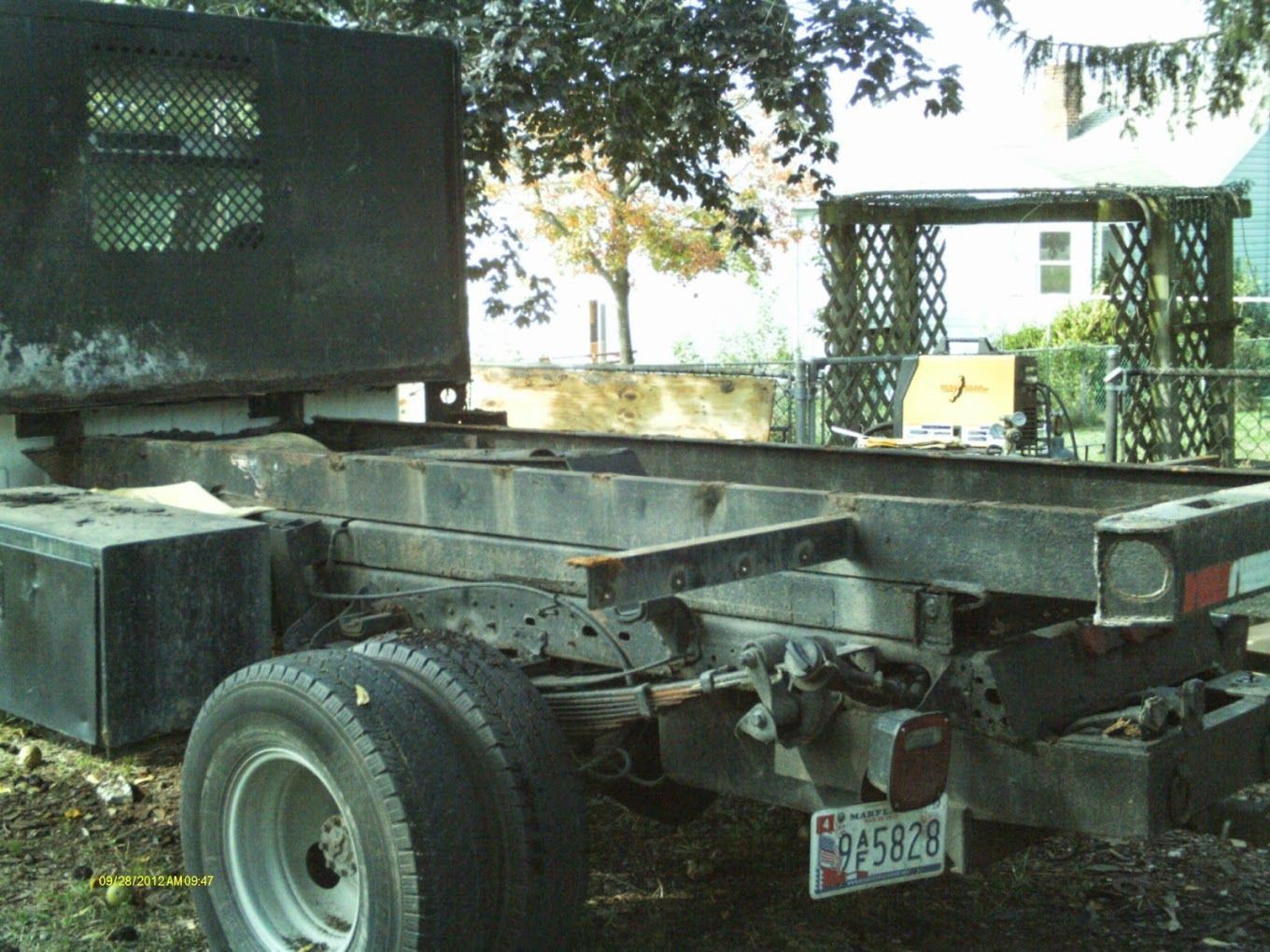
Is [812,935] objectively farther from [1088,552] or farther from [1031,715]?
[1088,552]

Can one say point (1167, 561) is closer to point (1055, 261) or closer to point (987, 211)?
point (987, 211)

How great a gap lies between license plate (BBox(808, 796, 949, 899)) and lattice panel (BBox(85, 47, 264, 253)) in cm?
348

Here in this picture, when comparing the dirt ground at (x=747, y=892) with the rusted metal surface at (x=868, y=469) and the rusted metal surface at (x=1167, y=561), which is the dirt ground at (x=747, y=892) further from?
the rusted metal surface at (x=1167, y=561)

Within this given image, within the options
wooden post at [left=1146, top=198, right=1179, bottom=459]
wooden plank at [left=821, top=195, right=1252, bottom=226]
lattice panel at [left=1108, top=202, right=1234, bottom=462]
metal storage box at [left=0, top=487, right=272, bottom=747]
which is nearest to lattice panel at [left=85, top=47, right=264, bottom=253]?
metal storage box at [left=0, top=487, right=272, bottom=747]

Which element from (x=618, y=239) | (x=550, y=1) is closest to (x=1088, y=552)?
(x=550, y=1)

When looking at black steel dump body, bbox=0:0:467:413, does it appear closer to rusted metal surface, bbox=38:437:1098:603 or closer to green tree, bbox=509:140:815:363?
rusted metal surface, bbox=38:437:1098:603

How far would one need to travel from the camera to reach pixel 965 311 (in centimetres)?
2981

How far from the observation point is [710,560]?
3.29 m

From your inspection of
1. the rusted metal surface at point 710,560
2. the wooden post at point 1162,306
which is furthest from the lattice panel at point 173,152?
the wooden post at point 1162,306

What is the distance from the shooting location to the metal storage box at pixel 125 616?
4.03 metres

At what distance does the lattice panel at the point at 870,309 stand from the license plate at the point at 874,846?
1075cm

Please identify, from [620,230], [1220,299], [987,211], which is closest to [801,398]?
[987,211]

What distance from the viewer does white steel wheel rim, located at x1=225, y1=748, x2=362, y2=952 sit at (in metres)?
3.81

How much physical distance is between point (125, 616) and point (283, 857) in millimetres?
729
